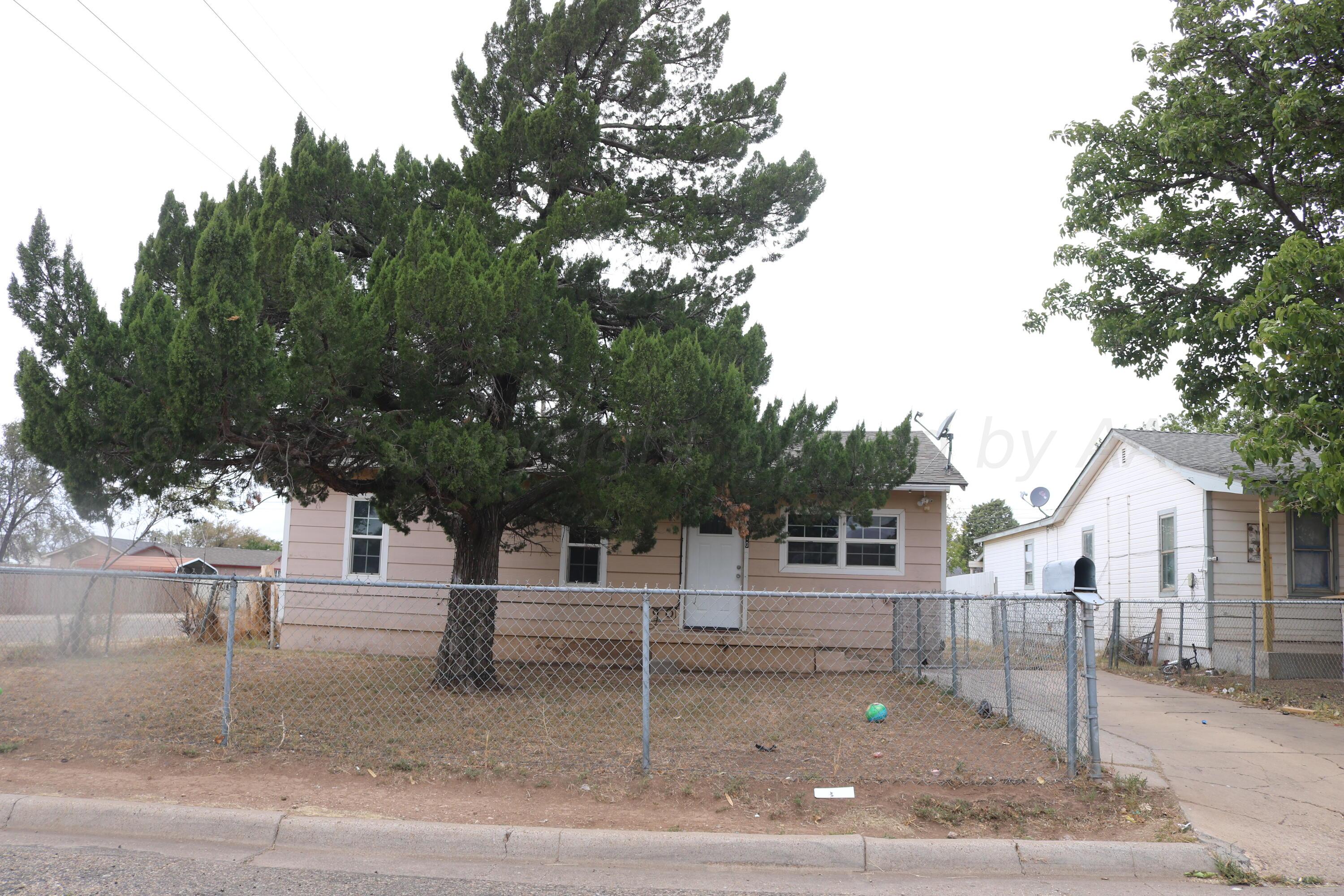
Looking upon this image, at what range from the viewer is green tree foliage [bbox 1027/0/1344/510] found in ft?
31.0

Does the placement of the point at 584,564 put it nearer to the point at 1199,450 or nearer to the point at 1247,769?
the point at 1247,769

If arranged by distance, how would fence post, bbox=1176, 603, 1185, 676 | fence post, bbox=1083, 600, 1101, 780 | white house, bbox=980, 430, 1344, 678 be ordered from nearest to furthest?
fence post, bbox=1083, 600, 1101, 780 → fence post, bbox=1176, 603, 1185, 676 → white house, bbox=980, 430, 1344, 678

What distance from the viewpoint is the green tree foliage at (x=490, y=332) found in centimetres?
734

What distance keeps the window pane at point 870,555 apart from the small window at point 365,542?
755 centimetres

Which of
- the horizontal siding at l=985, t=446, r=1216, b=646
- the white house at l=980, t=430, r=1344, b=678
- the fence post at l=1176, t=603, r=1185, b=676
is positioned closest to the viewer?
the fence post at l=1176, t=603, r=1185, b=676

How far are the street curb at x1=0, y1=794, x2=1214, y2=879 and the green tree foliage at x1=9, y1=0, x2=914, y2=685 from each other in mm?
3223

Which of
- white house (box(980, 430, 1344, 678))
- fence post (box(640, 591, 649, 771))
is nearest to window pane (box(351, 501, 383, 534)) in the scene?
fence post (box(640, 591, 649, 771))

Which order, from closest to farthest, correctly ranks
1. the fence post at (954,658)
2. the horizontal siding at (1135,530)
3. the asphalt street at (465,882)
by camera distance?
the asphalt street at (465,882) < the fence post at (954,658) < the horizontal siding at (1135,530)

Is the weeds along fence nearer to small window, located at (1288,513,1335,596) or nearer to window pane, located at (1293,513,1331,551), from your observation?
small window, located at (1288,513,1335,596)

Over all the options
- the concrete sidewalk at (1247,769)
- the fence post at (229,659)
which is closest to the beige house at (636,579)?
the concrete sidewalk at (1247,769)

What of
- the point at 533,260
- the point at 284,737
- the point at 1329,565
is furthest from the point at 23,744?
the point at 1329,565

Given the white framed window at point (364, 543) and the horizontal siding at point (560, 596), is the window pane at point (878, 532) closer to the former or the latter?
the horizontal siding at point (560, 596)

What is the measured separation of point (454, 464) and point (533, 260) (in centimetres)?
198

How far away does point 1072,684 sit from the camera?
6.27m
